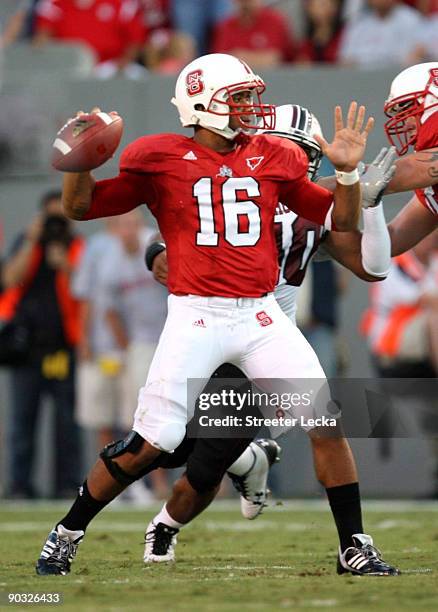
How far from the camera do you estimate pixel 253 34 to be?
11.3m

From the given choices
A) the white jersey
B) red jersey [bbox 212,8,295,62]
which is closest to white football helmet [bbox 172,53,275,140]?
the white jersey

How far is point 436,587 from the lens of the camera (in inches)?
194

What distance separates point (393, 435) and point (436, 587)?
15.6 ft

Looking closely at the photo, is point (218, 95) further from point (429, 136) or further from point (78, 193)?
point (429, 136)

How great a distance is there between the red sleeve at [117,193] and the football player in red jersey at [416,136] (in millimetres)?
1015

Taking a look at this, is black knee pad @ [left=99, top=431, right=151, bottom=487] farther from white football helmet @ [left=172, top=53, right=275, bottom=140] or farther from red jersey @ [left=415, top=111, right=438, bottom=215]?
red jersey @ [left=415, top=111, right=438, bottom=215]

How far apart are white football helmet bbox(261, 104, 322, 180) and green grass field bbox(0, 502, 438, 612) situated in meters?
1.71

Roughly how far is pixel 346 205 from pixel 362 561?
1345 millimetres

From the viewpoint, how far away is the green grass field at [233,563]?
4633mm

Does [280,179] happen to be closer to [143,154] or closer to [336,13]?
[143,154]

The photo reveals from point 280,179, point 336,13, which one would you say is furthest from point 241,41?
point 280,179

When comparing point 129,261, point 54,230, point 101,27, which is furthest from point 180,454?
point 101,27

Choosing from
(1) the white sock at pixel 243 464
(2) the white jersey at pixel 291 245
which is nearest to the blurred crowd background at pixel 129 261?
(2) the white jersey at pixel 291 245

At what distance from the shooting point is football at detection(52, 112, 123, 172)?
211 inches
